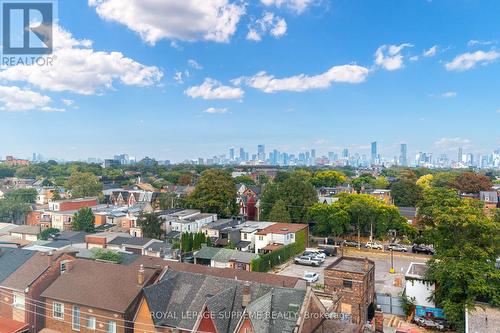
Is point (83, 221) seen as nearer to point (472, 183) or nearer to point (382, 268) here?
point (382, 268)

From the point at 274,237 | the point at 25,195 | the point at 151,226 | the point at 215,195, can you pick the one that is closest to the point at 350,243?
the point at 274,237

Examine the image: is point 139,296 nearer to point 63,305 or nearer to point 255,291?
point 63,305

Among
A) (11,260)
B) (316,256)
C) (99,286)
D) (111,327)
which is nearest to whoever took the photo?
(111,327)

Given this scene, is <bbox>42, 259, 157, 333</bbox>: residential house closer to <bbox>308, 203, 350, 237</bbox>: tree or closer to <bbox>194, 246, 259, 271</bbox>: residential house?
<bbox>194, 246, 259, 271</bbox>: residential house

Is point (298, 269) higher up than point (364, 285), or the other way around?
point (364, 285)

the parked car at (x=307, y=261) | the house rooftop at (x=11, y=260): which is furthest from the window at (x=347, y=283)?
the house rooftop at (x=11, y=260)

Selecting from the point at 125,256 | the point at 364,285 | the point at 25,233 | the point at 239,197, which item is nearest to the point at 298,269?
the point at 364,285

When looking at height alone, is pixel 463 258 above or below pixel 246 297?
below
